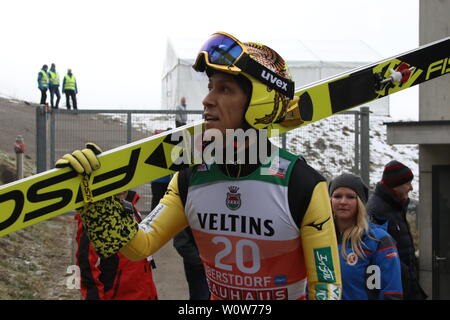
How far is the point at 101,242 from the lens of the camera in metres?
2.71

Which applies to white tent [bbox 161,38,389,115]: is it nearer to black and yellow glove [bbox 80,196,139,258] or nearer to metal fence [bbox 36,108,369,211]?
metal fence [bbox 36,108,369,211]

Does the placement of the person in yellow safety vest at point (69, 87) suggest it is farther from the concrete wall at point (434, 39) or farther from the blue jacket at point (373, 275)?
the blue jacket at point (373, 275)

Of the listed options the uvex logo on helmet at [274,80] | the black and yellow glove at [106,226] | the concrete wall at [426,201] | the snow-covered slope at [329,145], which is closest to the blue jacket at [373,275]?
the uvex logo on helmet at [274,80]

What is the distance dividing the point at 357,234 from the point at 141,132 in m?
6.02

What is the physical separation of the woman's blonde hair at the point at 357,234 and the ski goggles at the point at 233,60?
5.11 ft

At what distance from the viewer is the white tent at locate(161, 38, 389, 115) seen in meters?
24.0

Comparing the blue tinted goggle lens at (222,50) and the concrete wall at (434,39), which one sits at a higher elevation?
the concrete wall at (434,39)

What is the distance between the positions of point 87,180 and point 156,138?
1.47ft

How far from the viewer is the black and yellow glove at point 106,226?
2703 millimetres

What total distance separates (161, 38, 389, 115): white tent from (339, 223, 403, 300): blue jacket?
63.2 ft

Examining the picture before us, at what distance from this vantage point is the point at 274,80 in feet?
9.05
